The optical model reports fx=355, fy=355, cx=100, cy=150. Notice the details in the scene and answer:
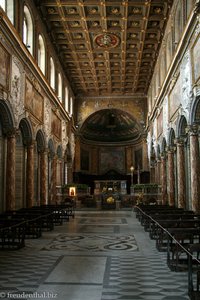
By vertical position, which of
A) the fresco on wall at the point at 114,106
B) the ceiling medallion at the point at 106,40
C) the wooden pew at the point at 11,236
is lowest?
the wooden pew at the point at 11,236

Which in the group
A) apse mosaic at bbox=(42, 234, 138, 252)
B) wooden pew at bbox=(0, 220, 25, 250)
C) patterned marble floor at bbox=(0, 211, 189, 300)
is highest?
wooden pew at bbox=(0, 220, 25, 250)

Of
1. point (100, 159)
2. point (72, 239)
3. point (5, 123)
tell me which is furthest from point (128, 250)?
point (100, 159)

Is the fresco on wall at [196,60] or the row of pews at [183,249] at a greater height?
→ the fresco on wall at [196,60]

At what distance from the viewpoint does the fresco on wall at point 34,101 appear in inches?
795

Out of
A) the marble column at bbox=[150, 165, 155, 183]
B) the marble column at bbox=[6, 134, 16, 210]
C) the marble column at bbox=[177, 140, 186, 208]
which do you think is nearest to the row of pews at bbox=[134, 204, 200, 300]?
the marble column at bbox=[6, 134, 16, 210]

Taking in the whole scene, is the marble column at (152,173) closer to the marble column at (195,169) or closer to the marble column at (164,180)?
the marble column at (164,180)

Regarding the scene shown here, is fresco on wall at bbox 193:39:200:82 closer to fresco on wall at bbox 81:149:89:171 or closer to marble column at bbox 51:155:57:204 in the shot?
marble column at bbox 51:155:57:204

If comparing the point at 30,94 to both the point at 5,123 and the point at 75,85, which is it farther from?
the point at 75,85

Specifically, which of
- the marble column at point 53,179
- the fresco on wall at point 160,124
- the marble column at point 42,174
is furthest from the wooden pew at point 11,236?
the fresco on wall at point 160,124

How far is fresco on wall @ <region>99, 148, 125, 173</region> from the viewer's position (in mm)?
45938

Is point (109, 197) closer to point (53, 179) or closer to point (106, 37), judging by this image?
point (53, 179)

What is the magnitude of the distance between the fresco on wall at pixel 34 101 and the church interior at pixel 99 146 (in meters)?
0.06

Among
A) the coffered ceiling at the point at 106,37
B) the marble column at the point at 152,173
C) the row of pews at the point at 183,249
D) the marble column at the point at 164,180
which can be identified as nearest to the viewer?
the row of pews at the point at 183,249

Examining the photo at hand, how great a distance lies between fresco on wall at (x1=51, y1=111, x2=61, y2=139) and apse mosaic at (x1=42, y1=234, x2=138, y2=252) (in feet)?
50.2
